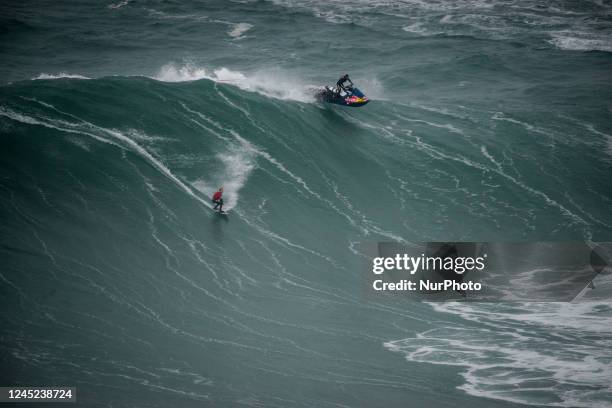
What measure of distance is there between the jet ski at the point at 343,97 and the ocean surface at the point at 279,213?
923 mm

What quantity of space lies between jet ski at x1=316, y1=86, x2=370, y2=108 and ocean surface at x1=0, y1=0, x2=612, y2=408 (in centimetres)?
92

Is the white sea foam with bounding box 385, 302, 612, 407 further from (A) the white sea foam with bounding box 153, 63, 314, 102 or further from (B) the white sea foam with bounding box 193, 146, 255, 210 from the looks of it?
(A) the white sea foam with bounding box 153, 63, 314, 102

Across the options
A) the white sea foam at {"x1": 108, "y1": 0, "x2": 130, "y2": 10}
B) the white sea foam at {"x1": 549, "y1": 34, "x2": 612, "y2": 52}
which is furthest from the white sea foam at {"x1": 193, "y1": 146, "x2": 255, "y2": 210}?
the white sea foam at {"x1": 108, "y1": 0, "x2": 130, "y2": 10}

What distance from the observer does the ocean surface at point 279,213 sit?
2928cm

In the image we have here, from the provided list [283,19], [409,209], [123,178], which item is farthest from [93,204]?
[283,19]

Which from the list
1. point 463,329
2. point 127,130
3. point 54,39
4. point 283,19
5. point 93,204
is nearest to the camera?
point 463,329

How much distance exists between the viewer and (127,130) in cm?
4344

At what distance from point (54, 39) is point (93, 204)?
120 feet

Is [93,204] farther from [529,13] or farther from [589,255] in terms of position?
[529,13]

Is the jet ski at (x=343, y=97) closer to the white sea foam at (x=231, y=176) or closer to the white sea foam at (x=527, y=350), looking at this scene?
the white sea foam at (x=231, y=176)

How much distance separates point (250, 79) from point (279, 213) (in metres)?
19.7

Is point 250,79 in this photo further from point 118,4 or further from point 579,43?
point 579,43

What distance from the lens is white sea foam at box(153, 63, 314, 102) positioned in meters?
53.2

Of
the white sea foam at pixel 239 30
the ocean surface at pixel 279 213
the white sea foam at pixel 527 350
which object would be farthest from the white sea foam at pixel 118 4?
the white sea foam at pixel 527 350
